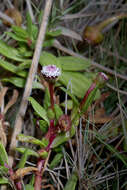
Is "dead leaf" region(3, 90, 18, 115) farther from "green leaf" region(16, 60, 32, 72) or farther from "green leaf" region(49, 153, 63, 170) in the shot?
"green leaf" region(49, 153, 63, 170)

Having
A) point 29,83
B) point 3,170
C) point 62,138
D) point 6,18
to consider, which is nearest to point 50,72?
point 29,83

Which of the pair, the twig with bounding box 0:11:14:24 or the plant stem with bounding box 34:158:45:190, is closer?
the plant stem with bounding box 34:158:45:190

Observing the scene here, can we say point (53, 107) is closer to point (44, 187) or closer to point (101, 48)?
point (44, 187)

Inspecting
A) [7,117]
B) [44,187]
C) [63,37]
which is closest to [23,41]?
[63,37]

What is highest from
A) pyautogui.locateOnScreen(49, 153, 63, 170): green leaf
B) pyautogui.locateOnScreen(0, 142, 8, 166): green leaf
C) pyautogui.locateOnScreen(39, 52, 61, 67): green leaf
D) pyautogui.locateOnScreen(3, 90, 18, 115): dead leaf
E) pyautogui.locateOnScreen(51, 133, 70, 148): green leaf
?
pyautogui.locateOnScreen(39, 52, 61, 67): green leaf

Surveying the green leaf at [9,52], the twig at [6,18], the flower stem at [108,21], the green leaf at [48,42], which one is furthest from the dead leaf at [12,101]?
the flower stem at [108,21]

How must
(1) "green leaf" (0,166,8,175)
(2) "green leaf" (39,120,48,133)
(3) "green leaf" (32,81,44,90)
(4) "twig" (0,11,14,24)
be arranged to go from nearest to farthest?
(1) "green leaf" (0,166,8,175) < (2) "green leaf" (39,120,48,133) < (3) "green leaf" (32,81,44,90) < (4) "twig" (0,11,14,24)

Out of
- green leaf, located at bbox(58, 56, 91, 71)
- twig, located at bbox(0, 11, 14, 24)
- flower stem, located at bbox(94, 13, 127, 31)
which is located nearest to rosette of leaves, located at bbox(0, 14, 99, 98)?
green leaf, located at bbox(58, 56, 91, 71)
